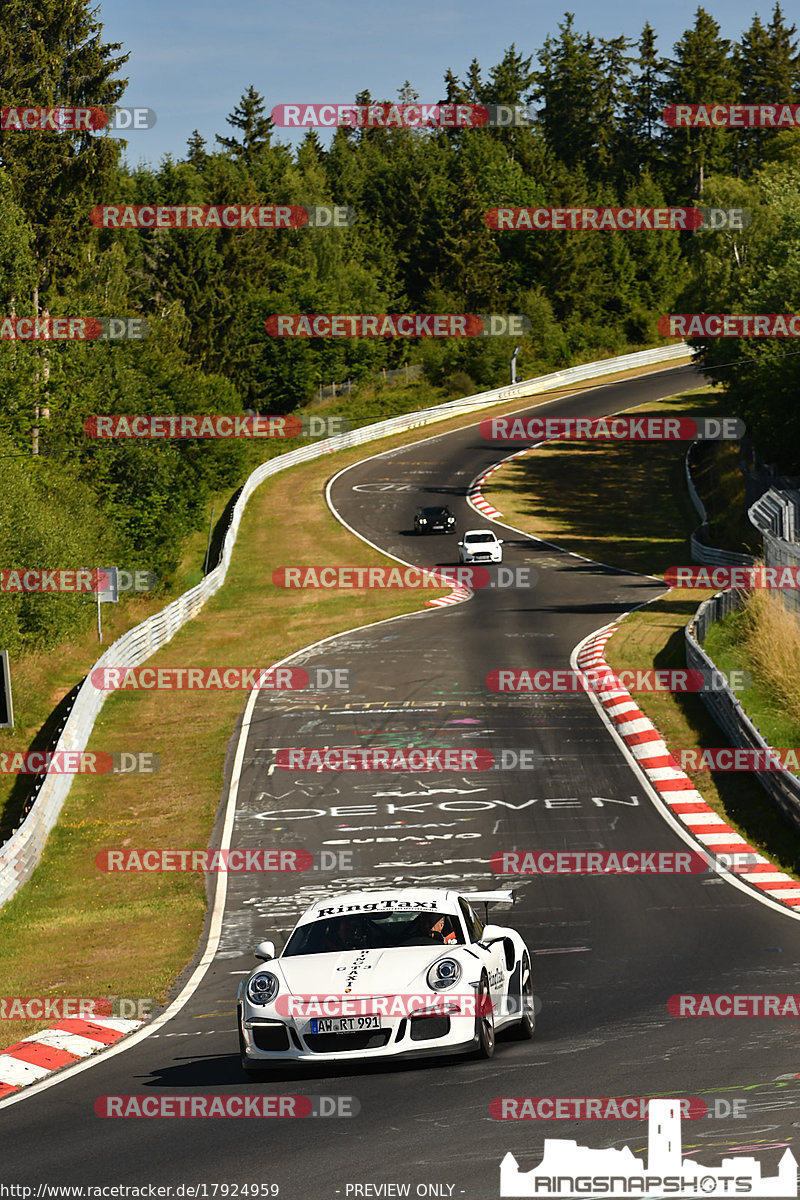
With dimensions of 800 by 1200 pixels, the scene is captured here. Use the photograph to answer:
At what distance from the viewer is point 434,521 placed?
58.7m

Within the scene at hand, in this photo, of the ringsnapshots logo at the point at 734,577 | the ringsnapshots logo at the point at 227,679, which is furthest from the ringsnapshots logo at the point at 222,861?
the ringsnapshots logo at the point at 734,577

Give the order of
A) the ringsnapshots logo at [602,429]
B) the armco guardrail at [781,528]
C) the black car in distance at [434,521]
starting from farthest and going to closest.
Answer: the ringsnapshots logo at [602,429], the black car in distance at [434,521], the armco guardrail at [781,528]

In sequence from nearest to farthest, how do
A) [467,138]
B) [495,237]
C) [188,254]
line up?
[188,254] < [495,237] < [467,138]

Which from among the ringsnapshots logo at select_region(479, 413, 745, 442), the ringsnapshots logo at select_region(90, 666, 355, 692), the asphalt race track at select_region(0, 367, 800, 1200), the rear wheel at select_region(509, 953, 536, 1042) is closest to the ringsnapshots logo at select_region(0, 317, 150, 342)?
the ringsnapshots logo at select_region(90, 666, 355, 692)

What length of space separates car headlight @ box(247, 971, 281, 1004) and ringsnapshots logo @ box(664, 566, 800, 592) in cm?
2304

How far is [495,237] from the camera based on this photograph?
126m

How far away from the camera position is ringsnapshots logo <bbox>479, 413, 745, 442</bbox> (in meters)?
78.4

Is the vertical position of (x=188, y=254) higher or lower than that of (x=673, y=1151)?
higher

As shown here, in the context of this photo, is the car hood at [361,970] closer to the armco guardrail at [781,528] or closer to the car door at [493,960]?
the car door at [493,960]

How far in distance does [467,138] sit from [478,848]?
137823 mm

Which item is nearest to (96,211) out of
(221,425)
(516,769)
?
(221,425)

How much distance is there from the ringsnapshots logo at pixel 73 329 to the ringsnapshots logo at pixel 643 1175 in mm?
47892

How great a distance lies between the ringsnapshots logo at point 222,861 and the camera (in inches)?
896

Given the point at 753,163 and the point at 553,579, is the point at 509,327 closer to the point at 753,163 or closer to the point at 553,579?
the point at 753,163
